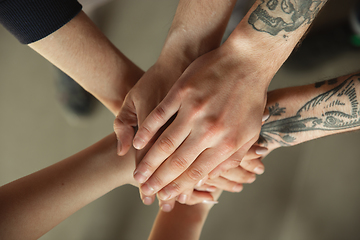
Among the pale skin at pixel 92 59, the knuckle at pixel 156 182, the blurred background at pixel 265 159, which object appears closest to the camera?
the knuckle at pixel 156 182

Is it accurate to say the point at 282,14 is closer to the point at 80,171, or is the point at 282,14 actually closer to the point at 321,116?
the point at 321,116

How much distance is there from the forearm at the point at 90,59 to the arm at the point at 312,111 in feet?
1.58

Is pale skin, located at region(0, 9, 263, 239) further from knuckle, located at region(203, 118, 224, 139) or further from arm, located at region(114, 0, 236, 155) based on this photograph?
knuckle, located at region(203, 118, 224, 139)

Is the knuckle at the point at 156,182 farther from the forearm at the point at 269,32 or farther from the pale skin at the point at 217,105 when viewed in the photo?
the forearm at the point at 269,32

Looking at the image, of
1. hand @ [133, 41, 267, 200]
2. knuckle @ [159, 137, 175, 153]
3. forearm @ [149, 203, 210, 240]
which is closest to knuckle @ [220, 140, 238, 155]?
hand @ [133, 41, 267, 200]

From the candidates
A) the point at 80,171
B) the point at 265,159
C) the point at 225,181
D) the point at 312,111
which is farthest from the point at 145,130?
the point at 265,159

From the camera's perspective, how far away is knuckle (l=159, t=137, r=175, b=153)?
0.61 metres

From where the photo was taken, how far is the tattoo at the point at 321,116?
0.71m

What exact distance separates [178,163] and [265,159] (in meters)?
0.71

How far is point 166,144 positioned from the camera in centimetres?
61

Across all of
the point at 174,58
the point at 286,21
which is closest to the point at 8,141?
the point at 174,58

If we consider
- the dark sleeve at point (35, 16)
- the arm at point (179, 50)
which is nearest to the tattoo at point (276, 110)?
the arm at point (179, 50)

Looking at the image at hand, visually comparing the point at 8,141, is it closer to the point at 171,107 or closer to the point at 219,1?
the point at 171,107

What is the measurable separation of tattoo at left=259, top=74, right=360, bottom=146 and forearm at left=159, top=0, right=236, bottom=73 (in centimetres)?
29
